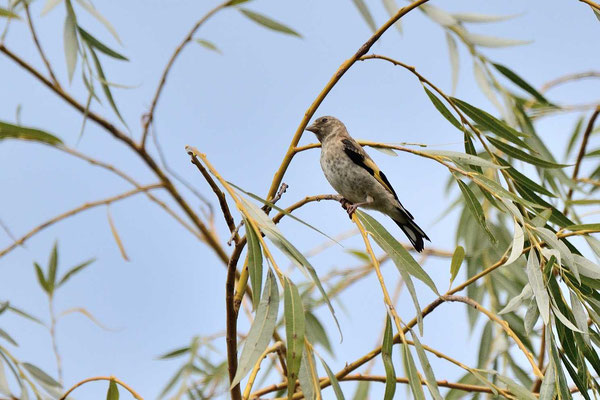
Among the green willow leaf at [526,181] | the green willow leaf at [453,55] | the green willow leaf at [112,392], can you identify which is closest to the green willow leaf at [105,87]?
the green willow leaf at [112,392]

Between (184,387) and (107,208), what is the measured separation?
864 mm

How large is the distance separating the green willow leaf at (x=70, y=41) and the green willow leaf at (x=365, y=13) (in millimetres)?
1108

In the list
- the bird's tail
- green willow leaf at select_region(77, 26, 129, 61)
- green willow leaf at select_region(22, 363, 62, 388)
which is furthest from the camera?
the bird's tail

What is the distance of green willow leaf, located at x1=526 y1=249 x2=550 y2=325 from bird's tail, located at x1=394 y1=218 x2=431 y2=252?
4.84ft

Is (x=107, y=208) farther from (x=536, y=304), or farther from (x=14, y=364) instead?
(x=536, y=304)

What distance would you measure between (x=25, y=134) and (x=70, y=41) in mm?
422

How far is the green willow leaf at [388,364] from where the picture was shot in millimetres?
1941

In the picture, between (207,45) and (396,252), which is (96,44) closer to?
(207,45)

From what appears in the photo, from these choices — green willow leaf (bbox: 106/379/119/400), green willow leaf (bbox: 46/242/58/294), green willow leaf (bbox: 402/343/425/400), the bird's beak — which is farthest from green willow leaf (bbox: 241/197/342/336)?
the bird's beak

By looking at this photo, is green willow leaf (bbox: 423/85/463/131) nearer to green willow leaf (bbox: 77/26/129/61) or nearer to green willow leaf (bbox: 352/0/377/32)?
green willow leaf (bbox: 352/0/377/32)

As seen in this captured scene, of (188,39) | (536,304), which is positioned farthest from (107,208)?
(536,304)

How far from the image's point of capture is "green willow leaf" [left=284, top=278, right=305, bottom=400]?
5.69ft

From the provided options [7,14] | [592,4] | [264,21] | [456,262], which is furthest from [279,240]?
[7,14]

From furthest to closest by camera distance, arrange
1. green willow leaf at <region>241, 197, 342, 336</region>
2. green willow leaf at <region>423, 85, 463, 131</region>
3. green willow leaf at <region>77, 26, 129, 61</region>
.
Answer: green willow leaf at <region>77, 26, 129, 61</region> < green willow leaf at <region>423, 85, 463, 131</region> < green willow leaf at <region>241, 197, 342, 336</region>
